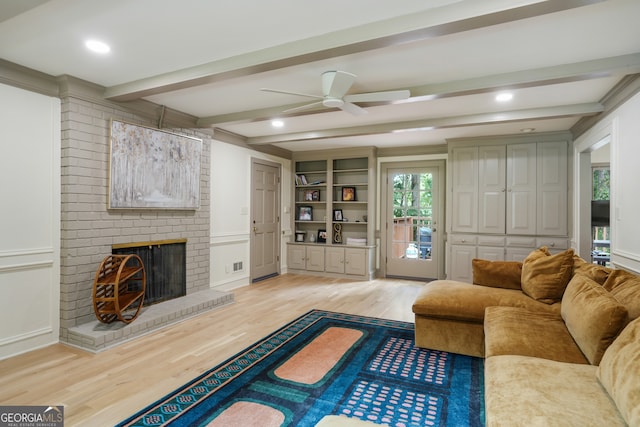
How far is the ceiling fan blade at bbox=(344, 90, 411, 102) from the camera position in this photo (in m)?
3.04

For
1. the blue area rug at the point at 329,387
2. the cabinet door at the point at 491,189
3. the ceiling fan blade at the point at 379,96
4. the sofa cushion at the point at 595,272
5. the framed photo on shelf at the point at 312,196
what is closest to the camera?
the blue area rug at the point at 329,387

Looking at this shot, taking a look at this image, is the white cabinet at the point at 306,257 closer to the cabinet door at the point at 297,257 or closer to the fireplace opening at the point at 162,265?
the cabinet door at the point at 297,257

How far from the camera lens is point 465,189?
5.52 m

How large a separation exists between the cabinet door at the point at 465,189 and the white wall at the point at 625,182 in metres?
1.94

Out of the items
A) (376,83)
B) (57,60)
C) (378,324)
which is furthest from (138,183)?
(378,324)

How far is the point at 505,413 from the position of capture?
136 centimetres

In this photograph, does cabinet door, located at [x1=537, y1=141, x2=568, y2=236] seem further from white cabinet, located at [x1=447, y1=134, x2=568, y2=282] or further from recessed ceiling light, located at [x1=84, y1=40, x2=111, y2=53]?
recessed ceiling light, located at [x1=84, y1=40, x2=111, y2=53]

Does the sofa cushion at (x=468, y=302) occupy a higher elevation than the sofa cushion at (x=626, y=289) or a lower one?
lower

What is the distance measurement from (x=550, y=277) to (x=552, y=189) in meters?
2.76

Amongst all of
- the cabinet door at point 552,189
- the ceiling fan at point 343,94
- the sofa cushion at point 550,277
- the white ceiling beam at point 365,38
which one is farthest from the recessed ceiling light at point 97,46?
the cabinet door at point 552,189

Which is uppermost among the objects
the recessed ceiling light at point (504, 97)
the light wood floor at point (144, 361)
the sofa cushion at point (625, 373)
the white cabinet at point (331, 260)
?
the recessed ceiling light at point (504, 97)

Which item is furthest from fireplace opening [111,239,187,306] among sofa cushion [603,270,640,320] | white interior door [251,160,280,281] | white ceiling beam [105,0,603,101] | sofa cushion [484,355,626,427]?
sofa cushion [603,270,640,320]

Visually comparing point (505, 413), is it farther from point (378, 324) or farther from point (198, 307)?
point (198, 307)

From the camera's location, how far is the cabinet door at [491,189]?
5.29 m
